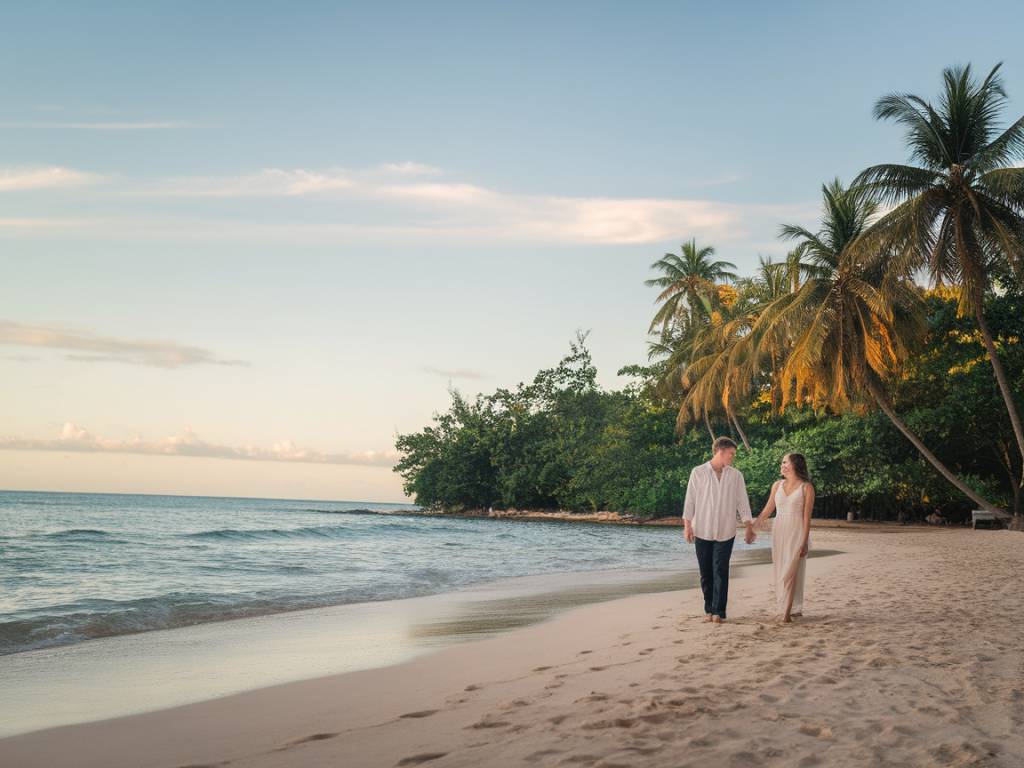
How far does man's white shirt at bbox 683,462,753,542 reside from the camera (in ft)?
22.2

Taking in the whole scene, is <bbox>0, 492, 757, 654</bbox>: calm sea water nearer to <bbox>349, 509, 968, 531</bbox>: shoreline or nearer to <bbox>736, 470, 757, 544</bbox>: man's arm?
<bbox>736, 470, 757, 544</bbox>: man's arm

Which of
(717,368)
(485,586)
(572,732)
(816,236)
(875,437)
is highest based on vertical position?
(816,236)

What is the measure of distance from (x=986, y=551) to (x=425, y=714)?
14.3 meters

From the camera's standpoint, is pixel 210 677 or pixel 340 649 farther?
pixel 340 649

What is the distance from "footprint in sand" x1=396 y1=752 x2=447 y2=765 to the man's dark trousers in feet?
12.8

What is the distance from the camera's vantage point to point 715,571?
6852 millimetres

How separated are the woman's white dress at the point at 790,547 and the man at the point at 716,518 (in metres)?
0.25

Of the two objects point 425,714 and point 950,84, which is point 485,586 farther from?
point 950,84

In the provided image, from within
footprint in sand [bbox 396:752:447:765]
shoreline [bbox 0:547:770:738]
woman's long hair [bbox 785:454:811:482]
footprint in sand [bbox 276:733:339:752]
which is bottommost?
→ shoreline [bbox 0:547:770:738]

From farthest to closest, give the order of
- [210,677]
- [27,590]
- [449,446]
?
[449,446]
[27,590]
[210,677]

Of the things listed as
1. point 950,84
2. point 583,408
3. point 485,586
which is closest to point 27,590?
point 485,586

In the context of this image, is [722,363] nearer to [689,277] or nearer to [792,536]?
[689,277]

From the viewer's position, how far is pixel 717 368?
3347cm

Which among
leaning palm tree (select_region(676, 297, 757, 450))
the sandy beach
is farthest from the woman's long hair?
leaning palm tree (select_region(676, 297, 757, 450))
